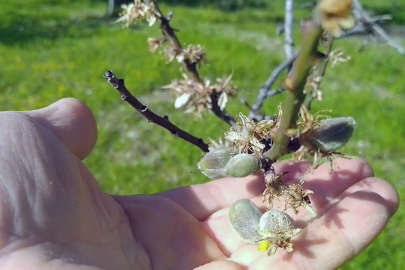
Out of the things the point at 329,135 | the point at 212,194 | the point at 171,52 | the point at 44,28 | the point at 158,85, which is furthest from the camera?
the point at 44,28

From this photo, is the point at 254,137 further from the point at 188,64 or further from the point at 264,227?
the point at 188,64

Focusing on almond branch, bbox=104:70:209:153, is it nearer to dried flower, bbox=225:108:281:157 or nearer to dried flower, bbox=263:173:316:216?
dried flower, bbox=225:108:281:157

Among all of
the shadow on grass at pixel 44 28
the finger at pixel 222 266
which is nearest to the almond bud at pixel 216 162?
the finger at pixel 222 266

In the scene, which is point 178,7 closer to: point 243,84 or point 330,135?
point 243,84

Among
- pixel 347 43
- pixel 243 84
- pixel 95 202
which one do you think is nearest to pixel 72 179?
pixel 95 202

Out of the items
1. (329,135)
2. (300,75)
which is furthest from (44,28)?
(300,75)
